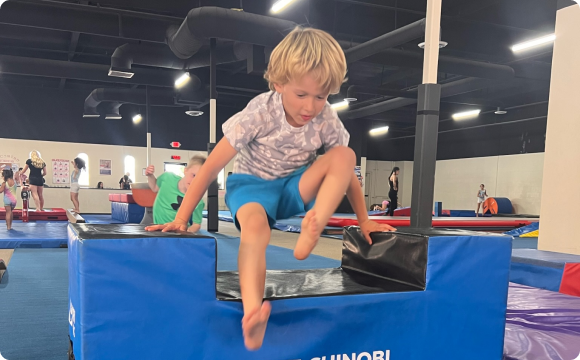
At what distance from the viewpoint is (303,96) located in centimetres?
133

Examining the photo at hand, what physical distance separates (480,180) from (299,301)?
48.1 feet

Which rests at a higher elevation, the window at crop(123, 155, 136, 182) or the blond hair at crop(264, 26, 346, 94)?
the blond hair at crop(264, 26, 346, 94)

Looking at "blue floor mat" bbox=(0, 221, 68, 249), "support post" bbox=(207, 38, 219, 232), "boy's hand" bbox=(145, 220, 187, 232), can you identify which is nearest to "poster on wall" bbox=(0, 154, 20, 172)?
"blue floor mat" bbox=(0, 221, 68, 249)

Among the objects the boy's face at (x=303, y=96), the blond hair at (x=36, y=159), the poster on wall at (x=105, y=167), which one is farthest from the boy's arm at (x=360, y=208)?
the poster on wall at (x=105, y=167)

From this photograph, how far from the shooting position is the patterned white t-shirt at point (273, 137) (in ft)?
4.77

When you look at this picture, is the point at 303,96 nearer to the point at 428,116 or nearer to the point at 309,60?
→ the point at 309,60

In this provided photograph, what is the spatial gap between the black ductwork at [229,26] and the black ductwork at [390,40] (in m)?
1.36

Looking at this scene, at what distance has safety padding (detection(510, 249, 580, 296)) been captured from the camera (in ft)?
9.02

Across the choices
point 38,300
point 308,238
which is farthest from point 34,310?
point 308,238

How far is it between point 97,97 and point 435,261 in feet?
33.1

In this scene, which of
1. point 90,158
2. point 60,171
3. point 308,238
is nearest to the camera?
point 308,238

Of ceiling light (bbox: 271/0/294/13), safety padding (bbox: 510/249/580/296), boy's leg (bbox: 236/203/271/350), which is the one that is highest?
ceiling light (bbox: 271/0/294/13)

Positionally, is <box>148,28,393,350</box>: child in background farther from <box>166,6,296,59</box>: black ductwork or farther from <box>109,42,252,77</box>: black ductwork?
<box>109,42,252,77</box>: black ductwork

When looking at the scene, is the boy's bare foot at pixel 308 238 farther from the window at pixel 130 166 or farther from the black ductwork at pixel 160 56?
the window at pixel 130 166
